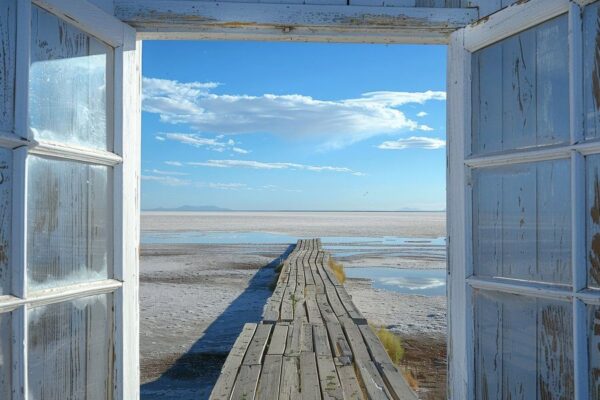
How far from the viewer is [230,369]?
12.3 ft

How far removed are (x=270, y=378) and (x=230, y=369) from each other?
362mm

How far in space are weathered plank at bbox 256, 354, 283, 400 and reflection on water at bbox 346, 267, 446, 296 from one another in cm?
720

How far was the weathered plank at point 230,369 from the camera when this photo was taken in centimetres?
323

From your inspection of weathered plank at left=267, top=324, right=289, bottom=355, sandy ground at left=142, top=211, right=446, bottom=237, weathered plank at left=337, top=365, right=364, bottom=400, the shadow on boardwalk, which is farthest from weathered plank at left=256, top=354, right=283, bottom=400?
sandy ground at left=142, top=211, right=446, bottom=237

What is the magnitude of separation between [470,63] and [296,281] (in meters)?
7.16

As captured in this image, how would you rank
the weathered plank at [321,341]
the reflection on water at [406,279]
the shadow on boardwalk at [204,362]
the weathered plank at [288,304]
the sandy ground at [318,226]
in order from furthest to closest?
the sandy ground at [318,226] < the reflection on water at [406,279] < the weathered plank at [288,304] < the shadow on boardwalk at [204,362] < the weathered plank at [321,341]

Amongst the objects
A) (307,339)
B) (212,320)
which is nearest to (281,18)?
(307,339)

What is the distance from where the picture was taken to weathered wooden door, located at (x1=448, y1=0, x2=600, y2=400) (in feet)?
5.25

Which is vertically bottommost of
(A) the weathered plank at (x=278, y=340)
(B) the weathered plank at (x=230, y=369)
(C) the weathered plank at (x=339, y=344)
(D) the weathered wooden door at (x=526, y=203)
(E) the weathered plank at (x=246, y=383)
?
(C) the weathered plank at (x=339, y=344)

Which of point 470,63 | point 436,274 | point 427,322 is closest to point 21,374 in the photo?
point 470,63

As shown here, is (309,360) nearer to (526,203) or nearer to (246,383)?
(246,383)

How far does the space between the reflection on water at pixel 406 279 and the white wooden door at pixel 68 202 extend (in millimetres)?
9453

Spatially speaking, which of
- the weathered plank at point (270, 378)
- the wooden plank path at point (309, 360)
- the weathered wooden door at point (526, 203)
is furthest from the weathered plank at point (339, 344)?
the weathered wooden door at point (526, 203)

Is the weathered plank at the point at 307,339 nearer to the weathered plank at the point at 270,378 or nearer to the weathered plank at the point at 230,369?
the weathered plank at the point at 270,378
